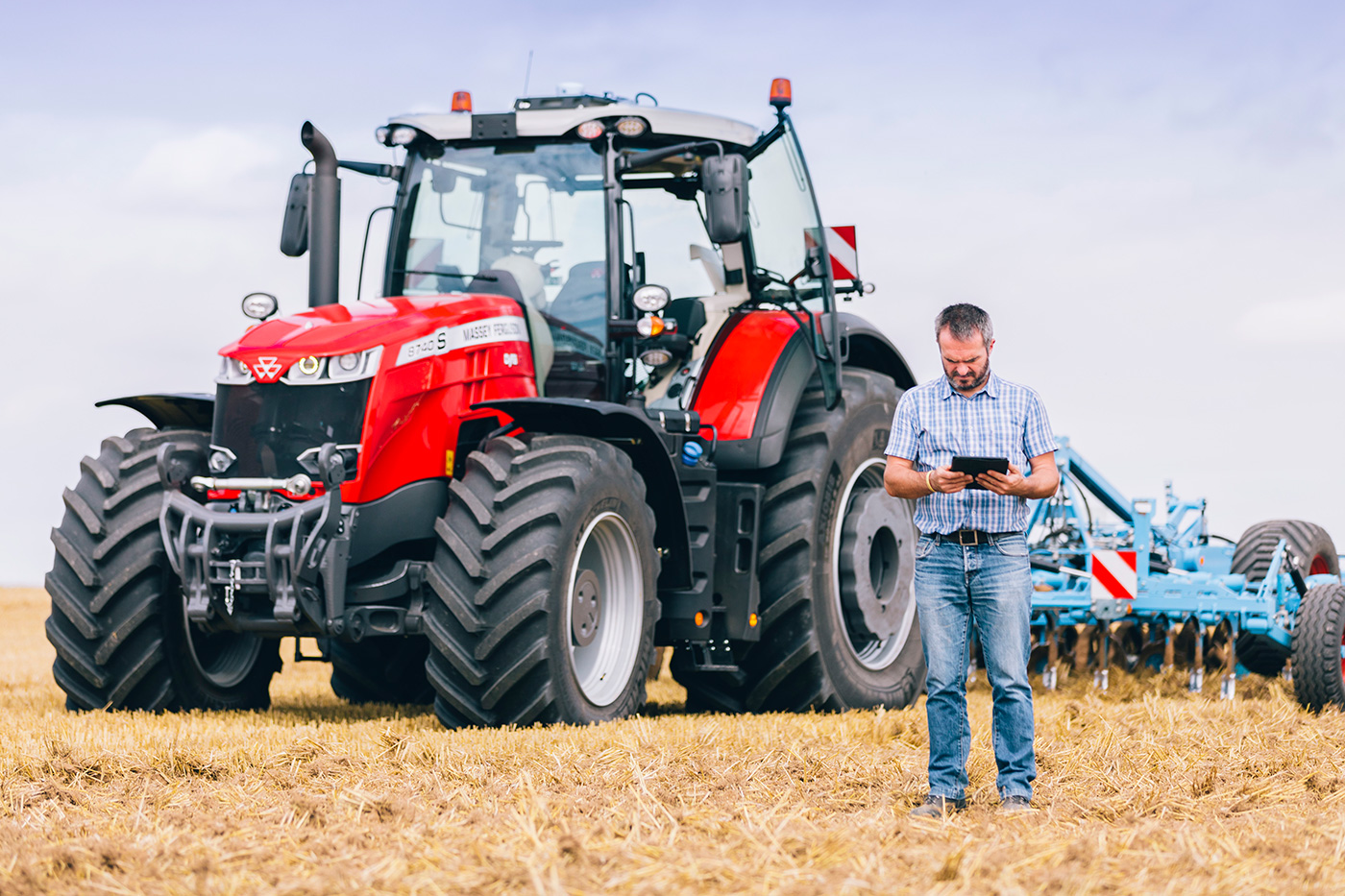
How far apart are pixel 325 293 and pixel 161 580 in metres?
1.68

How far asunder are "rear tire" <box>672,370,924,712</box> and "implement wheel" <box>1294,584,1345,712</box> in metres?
2.19

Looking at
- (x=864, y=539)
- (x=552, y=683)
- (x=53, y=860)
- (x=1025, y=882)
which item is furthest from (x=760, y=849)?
(x=864, y=539)

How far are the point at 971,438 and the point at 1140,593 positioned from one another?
521cm

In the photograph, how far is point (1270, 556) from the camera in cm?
1105

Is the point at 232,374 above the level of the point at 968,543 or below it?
above

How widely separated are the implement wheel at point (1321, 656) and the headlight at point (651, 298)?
4.42m

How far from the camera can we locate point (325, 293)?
27.3ft

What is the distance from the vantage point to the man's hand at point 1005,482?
529 centimetres

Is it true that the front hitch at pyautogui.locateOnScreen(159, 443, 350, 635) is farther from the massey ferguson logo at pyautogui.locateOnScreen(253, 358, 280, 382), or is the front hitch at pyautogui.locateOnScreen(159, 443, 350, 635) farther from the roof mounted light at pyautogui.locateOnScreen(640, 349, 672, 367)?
the roof mounted light at pyautogui.locateOnScreen(640, 349, 672, 367)

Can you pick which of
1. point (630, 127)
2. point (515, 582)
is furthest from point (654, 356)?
point (515, 582)

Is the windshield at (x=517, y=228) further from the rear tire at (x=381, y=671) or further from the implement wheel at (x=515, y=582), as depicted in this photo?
the rear tire at (x=381, y=671)

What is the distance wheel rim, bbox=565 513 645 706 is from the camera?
7.48 meters

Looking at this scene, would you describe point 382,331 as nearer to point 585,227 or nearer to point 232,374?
point 232,374

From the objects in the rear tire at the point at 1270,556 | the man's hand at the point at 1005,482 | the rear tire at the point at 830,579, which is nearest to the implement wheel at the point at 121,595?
the rear tire at the point at 830,579
